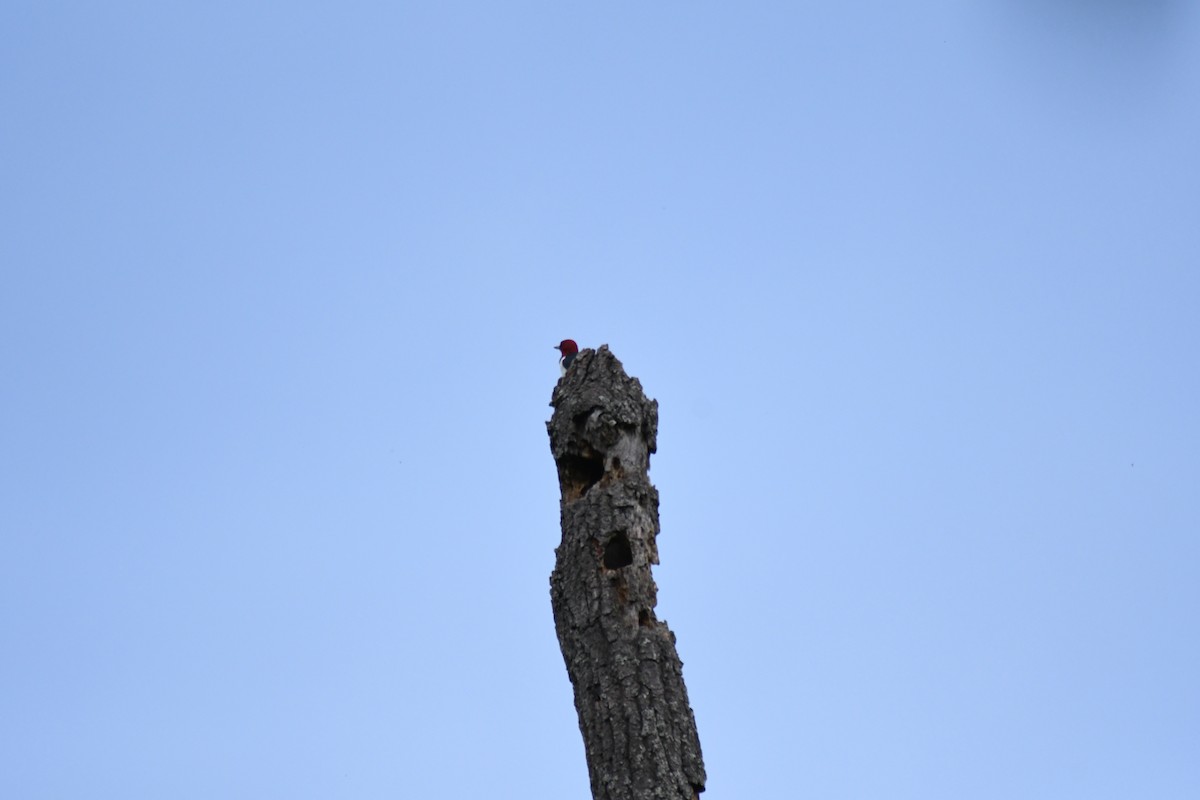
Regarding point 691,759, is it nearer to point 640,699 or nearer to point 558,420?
point 640,699

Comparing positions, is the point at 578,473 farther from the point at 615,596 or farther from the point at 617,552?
the point at 615,596

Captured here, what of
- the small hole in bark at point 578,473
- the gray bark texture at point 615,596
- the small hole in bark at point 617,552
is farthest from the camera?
the small hole in bark at point 578,473

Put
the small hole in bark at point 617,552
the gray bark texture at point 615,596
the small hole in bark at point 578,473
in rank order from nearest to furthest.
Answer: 1. the gray bark texture at point 615,596
2. the small hole in bark at point 617,552
3. the small hole in bark at point 578,473

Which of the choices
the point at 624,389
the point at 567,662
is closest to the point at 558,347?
the point at 624,389

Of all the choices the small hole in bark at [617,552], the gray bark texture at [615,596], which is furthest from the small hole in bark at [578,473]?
the small hole in bark at [617,552]

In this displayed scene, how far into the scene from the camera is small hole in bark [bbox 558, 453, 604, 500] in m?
7.34

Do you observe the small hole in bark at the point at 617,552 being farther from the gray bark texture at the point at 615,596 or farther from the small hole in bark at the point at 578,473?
the small hole in bark at the point at 578,473

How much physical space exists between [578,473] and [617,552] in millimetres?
624

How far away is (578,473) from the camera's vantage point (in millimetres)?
7387

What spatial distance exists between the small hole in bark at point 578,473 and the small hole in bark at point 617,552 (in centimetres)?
49

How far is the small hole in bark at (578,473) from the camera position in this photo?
734 centimetres

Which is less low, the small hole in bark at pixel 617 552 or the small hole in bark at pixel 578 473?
the small hole in bark at pixel 578 473

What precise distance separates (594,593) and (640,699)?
57 centimetres

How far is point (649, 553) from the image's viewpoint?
6.93m
